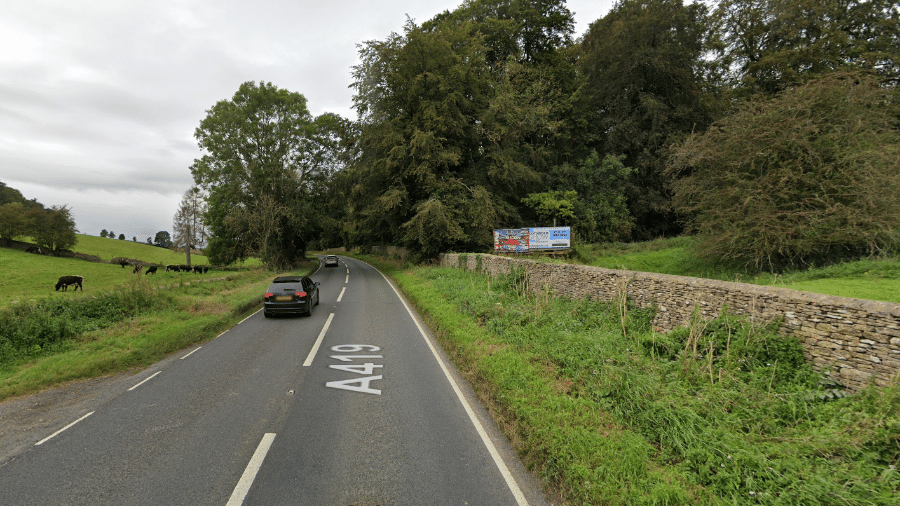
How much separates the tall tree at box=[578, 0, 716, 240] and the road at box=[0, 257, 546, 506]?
30.6 metres

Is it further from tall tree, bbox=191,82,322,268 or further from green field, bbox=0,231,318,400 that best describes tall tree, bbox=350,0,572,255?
green field, bbox=0,231,318,400

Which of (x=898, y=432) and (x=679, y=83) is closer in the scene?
(x=898, y=432)

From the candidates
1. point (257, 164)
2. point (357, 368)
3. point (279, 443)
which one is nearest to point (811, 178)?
point (357, 368)

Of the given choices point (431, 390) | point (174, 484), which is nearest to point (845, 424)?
point (431, 390)

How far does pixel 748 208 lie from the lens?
1526cm

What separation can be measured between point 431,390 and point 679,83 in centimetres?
3577

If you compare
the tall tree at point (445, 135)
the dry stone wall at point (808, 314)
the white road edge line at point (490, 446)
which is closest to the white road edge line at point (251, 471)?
the white road edge line at point (490, 446)

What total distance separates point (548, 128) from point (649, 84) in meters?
9.75

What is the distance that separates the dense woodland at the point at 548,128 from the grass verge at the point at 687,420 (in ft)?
41.3

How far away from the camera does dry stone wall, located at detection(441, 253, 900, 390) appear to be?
439cm

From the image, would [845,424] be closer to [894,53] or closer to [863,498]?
[863,498]

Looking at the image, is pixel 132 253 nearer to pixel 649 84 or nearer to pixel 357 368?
pixel 357 368

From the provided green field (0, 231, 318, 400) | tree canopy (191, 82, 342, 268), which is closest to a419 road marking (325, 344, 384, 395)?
green field (0, 231, 318, 400)

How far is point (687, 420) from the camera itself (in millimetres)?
4258
